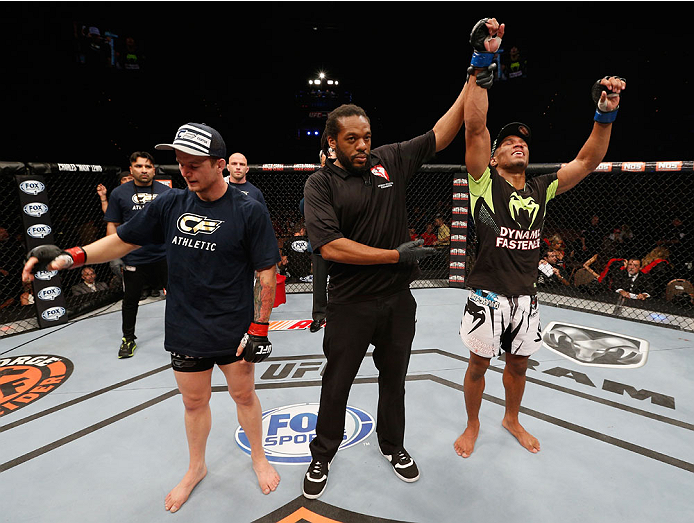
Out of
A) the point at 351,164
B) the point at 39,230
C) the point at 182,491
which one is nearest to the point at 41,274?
the point at 39,230

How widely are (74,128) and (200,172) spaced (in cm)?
991

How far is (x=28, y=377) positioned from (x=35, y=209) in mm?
1908

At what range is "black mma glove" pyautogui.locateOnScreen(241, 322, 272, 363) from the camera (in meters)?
1.59

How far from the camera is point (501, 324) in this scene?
6.46 ft

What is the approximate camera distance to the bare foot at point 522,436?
6.86 ft

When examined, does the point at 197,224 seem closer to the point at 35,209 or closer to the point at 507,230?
the point at 507,230

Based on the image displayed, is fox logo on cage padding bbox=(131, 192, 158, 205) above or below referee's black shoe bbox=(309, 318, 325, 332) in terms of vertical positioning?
above

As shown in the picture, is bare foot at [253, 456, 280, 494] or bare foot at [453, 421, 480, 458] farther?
bare foot at [453, 421, 480, 458]

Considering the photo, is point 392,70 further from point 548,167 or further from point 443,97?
point 548,167

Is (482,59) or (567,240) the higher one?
(482,59)

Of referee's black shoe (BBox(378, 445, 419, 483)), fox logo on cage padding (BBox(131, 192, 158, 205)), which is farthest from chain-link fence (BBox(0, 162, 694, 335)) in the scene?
referee's black shoe (BBox(378, 445, 419, 483))

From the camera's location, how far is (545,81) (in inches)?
410

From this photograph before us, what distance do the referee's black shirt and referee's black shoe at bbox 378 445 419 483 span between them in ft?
2.87

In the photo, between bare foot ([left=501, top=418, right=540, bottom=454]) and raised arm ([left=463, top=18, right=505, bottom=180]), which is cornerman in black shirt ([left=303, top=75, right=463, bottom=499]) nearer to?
raised arm ([left=463, top=18, right=505, bottom=180])
